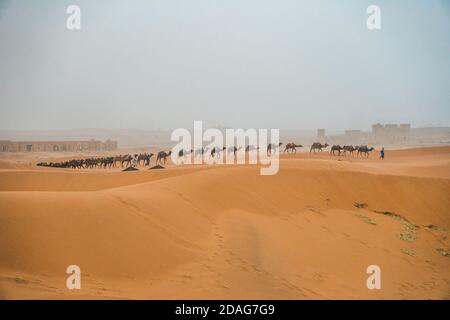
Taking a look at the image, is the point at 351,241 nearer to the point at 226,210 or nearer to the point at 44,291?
the point at 226,210

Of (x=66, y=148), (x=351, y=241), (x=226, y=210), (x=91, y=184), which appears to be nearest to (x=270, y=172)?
(x=226, y=210)

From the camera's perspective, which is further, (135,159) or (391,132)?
(391,132)

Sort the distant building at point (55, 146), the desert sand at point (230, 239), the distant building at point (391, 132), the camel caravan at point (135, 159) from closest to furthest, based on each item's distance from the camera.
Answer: the desert sand at point (230, 239) → the camel caravan at point (135, 159) → the distant building at point (55, 146) → the distant building at point (391, 132)

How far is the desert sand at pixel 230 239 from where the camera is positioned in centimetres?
677

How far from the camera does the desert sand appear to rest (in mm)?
6766

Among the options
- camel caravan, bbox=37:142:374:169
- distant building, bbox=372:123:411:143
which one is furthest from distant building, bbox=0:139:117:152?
distant building, bbox=372:123:411:143

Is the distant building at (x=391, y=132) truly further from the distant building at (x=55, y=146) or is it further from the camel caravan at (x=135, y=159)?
the distant building at (x=55, y=146)

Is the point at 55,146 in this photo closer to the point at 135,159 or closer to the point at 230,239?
the point at 135,159

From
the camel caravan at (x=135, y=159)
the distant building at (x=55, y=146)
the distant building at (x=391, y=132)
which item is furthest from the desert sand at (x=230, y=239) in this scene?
the distant building at (x=391, y=132)

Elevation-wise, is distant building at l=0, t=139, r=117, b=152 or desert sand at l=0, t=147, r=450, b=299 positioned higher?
distant building at l=0, t=139, r=117, b=152

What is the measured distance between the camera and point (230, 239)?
9312 mm

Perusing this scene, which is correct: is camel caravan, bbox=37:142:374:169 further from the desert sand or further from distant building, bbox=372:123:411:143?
distant building, bbox=372:123:411:143

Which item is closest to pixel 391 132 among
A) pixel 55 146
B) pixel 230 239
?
pixel 55 146
